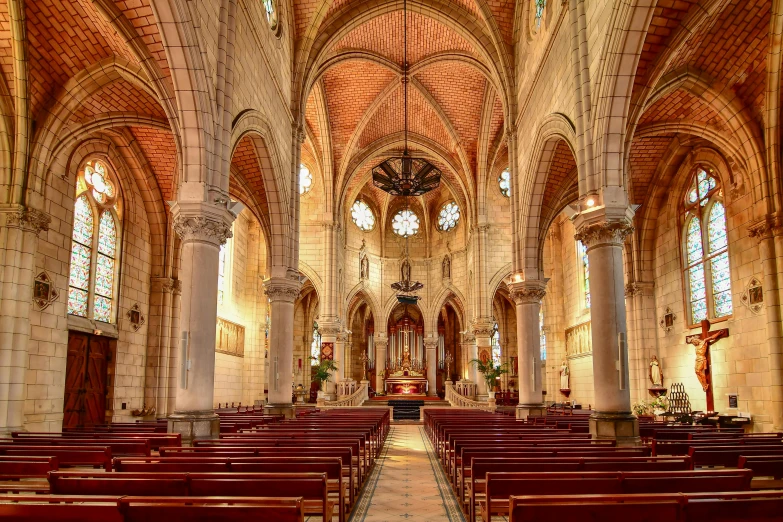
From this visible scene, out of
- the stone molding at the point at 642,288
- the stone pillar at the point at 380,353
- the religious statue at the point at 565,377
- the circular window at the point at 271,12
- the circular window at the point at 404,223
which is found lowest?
the religious statue at the point at 565,377

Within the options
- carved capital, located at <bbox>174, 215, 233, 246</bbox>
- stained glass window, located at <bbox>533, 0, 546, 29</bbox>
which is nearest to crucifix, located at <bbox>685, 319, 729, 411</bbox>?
stained glass window, located at <bbox>533, 0, 546, 29</bbox>

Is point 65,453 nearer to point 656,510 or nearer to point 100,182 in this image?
point 656,510

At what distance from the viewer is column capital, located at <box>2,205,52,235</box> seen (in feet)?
42.9

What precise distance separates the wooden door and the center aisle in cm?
837

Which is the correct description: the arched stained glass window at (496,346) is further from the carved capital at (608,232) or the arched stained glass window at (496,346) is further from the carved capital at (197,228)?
the carved capital at (197,228)

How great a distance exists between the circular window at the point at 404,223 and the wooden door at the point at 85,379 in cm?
2545

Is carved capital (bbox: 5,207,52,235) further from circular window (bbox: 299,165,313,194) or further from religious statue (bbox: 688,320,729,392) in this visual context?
circular window (bbox: 299,165,313,194)

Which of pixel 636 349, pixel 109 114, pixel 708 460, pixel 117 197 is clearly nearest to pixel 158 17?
pixel 109 114

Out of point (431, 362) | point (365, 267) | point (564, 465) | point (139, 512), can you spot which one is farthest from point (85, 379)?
point (431, 362)

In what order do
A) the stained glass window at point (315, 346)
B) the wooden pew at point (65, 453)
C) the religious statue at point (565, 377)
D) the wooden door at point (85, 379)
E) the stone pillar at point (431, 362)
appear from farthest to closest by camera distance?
the stained glass window at point (315, 346), the stone pillar at point (431, 362), the religious statue at point (565, 377), the wooden door at point (85, 379), the wooden pew at point (65, 453)

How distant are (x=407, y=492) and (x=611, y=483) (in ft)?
15.0

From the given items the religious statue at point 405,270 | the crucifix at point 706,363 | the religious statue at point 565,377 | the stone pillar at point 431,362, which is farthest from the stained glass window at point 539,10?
the stone pillar at point 431,362

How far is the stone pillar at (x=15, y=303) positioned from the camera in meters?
12.7

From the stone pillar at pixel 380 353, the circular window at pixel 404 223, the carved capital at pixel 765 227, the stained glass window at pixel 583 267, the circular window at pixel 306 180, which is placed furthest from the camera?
the circular window at pixel 404 223
